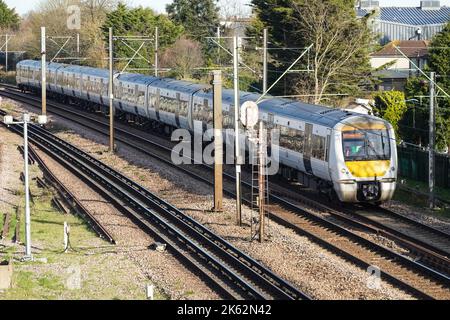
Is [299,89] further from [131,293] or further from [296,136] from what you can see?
[131,293]

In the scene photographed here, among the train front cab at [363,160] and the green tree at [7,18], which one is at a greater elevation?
the green tree at [7,18]

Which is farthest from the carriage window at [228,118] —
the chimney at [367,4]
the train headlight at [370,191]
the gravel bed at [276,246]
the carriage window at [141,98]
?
the chimney at [367,4]

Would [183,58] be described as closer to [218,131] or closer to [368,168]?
[218,131]

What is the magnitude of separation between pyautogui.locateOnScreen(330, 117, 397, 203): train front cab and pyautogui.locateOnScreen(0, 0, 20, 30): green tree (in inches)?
3789

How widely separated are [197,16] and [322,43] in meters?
38.3

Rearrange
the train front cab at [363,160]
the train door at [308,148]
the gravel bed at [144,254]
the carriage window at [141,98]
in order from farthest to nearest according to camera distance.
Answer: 1. the carriage window at [141,98]
2. the train door at [308,148]
3. the train front cab at [363,160]
4. the gravel bed at [144,254]

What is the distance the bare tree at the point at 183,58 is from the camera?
213 feet

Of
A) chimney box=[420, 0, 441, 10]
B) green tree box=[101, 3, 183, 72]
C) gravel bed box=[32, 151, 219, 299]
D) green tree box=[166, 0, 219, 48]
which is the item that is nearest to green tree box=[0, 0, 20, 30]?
green tree box=[166, 0, 219, 48]

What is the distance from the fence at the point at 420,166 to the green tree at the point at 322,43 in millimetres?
10819

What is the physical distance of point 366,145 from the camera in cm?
2581

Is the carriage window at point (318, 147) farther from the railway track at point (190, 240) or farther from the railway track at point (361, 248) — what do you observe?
the railway track at point (190, 240)

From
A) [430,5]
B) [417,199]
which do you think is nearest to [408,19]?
[430,5]

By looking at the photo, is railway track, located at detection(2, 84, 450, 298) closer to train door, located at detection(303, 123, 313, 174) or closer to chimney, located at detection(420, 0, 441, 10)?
train door, located at detection(303, 123, 313, 174)
